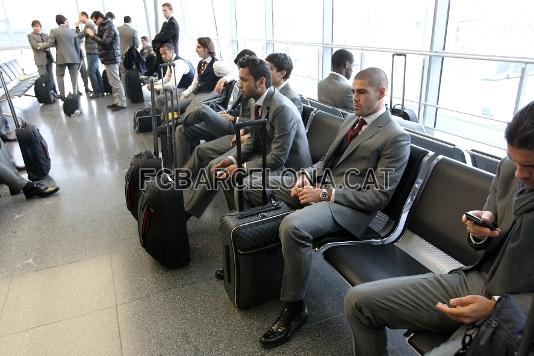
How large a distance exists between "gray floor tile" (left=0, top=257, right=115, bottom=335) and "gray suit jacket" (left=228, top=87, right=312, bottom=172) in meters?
1.11

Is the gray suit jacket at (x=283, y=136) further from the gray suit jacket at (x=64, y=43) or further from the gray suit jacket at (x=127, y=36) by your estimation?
the gray suit jacket at (x=64, y=43)

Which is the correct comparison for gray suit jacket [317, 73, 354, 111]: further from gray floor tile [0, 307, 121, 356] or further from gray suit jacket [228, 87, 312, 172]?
gray floor tile [0, 307, 121, 356]

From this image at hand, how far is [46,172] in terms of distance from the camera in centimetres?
362

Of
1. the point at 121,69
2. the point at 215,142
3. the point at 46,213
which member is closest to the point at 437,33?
the point at 215,142

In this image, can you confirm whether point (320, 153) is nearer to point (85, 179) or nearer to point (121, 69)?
point (85, 179)

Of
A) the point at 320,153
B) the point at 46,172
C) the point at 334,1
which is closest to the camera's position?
the point at 320,153

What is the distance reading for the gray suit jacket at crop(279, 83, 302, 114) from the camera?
2711 mm

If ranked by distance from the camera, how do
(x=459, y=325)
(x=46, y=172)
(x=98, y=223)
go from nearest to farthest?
(x=459, y=325) → (x=98, y=223) → (x=46, y=172)

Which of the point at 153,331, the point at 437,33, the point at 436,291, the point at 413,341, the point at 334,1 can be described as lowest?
the point at 153,331

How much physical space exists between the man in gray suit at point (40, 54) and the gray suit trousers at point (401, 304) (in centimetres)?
824

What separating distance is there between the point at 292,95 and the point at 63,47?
6.21m

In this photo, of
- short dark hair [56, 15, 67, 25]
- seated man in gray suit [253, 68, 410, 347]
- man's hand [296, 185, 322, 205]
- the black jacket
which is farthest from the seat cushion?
short dark hair [56, 15, 67, 25]

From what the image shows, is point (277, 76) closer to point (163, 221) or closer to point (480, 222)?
point (163, 221)

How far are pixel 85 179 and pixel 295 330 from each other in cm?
278
